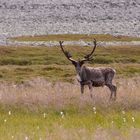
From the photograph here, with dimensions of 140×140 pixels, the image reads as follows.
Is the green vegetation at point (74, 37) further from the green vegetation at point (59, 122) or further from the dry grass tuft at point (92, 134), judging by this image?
the dry grass tuft at point (92, 134)

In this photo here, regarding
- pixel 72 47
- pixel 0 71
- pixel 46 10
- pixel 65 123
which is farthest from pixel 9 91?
pixel 46 10

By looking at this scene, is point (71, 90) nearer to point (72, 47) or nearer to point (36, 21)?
point (72, 47)

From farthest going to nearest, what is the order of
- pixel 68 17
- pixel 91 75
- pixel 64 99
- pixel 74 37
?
1. pixel 68 17
2. pixel 74 37
3. pixel 91 75
4. pixel 64 99

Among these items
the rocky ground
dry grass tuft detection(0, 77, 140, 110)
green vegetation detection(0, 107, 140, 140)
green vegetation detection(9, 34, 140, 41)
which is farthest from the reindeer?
the rocky ground

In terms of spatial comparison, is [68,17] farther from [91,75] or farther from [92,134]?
[92,134]

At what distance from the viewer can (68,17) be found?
87875 mm

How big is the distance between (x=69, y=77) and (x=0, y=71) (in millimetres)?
4249

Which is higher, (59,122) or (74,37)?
(59,122)

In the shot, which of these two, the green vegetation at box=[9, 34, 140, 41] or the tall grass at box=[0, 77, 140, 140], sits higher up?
the tall grass at box=[0, 77, 140, 140]

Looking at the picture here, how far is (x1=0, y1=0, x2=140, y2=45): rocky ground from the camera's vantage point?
3098 inches

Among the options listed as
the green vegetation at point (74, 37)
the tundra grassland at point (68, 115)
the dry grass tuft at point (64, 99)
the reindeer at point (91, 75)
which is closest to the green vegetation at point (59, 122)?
the tundra grassland at point (68, 115)

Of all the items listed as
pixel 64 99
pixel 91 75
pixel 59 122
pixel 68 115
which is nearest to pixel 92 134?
pixel 59 122

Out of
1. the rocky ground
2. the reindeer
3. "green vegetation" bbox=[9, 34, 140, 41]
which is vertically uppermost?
the reindeer

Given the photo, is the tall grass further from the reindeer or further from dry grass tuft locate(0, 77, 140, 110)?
the reindeer
